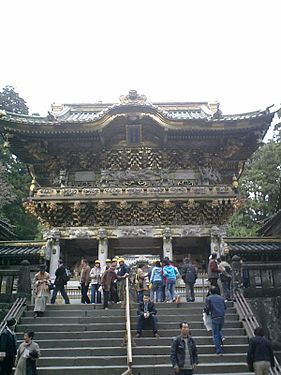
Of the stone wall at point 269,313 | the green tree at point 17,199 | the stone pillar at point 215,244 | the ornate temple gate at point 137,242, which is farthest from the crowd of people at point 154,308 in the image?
the green tree at point 17,199

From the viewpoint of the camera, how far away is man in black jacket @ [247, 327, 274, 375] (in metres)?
7.17

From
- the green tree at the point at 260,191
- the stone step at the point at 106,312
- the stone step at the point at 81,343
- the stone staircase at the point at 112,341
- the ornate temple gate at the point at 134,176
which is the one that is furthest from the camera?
the green tree at the point at 260,191

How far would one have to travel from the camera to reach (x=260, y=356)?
7230 millimetres

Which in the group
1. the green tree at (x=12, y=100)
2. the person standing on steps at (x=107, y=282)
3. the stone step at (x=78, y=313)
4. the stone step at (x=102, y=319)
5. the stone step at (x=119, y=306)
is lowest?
the stone step at (x=102, y=319)

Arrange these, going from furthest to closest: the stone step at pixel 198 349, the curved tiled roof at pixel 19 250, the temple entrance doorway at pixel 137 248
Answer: the temple entrance doorway at pixel 137 248 → the curved tiled roof at pixel 19 250 → the stone step at pixel 198 349

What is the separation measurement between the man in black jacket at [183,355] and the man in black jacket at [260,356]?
1085 mm

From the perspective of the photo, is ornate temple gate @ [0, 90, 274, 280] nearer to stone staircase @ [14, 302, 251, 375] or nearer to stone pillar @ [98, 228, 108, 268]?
stone pillar @ [98, 228, 108, 268]

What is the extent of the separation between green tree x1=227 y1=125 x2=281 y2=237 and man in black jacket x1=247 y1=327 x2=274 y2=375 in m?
23.0

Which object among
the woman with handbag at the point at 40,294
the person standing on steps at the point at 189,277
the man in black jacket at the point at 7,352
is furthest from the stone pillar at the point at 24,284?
the person standing on steps at the point at 189,277

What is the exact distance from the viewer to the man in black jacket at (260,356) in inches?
282

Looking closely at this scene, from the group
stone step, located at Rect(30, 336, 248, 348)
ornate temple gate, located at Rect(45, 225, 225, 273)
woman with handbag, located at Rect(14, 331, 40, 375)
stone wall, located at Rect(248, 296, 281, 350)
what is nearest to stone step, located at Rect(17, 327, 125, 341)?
stone step, located at Rect(30, 336, 248, 348)

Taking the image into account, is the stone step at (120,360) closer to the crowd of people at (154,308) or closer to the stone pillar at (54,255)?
the crowd of people at (154,308)

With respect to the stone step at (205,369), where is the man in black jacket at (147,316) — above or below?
above

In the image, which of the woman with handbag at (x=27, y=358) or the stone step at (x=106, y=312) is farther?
the stone step at (x=106, y=312)
